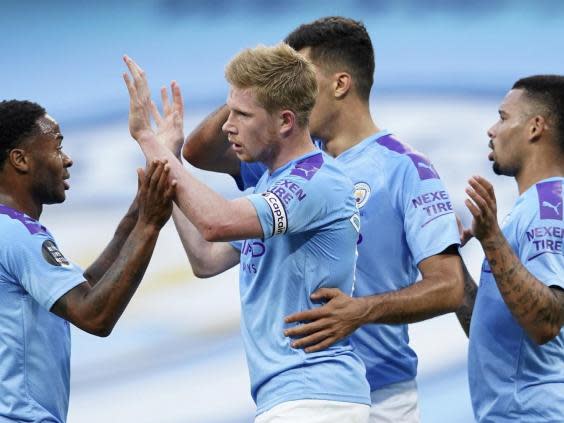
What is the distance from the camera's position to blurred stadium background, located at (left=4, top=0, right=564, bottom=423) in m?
6.21

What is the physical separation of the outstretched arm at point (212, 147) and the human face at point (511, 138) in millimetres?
1045

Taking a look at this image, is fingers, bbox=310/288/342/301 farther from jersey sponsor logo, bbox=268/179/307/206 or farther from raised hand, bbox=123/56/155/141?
raised hand, bbox=123/56/155/141

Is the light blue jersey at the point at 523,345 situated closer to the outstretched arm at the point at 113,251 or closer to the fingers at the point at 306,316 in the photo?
the fingers at the point at 306,316

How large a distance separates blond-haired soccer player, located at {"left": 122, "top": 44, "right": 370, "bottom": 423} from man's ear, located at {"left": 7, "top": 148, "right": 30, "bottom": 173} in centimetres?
65

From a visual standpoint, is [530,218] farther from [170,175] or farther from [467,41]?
[467,41]

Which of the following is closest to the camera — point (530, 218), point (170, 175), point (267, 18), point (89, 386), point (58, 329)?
point (170, 175)

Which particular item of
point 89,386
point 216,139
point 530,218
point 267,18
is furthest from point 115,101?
point 530,218

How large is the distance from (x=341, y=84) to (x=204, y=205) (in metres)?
1.10

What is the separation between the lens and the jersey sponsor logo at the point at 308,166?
3.66 m

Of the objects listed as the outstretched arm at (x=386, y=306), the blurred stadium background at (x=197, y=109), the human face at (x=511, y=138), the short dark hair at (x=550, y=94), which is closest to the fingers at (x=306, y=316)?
the outstretched arm at (x=386, y=306)

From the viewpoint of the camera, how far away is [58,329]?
416 centimetres

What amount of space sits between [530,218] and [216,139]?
49.1 inches

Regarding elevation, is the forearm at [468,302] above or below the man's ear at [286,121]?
below

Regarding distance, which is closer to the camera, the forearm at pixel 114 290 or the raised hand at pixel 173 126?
the forearm at pixel 114 290
